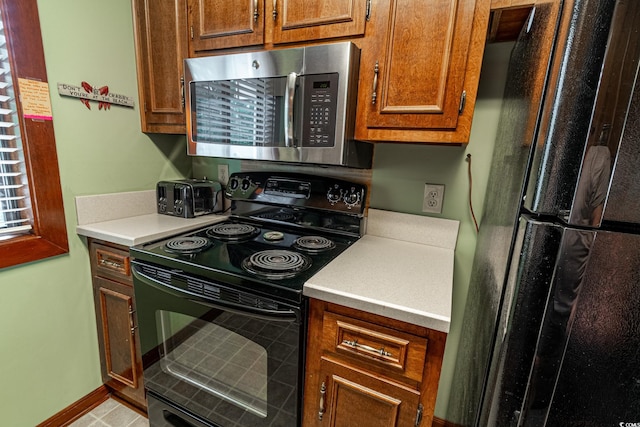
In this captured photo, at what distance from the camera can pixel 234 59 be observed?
1203 millimetres

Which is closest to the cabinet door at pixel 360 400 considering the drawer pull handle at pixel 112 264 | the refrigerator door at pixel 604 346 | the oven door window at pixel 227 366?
the oven door window at pixel 227 366

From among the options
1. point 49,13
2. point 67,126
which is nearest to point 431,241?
point 67,126

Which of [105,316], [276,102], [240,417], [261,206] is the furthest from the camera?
[261,206]

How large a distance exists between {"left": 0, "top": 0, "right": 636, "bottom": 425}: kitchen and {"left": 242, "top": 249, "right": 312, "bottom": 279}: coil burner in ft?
1.94

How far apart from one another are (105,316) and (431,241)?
1656mm

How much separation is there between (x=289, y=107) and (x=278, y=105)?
8 cm

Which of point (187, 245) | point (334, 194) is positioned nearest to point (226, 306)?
point (187, 245)

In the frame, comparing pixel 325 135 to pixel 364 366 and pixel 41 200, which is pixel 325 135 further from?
pixel 41 200

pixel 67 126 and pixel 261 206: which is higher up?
pixel 67 126

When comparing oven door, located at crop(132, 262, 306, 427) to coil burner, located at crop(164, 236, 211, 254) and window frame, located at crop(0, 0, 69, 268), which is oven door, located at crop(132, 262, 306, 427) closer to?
coil burner, located at crop(164, 236, 211, 254)

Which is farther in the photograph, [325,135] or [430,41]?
[325,135]

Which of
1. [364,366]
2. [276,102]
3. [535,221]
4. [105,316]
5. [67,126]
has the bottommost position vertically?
[105,316]

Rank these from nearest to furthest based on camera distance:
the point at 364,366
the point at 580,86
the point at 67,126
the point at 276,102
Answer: the point at 580,86 → the point at 364,366 → the point at 276,102 → the point at 67,126

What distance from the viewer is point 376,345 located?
830mm
